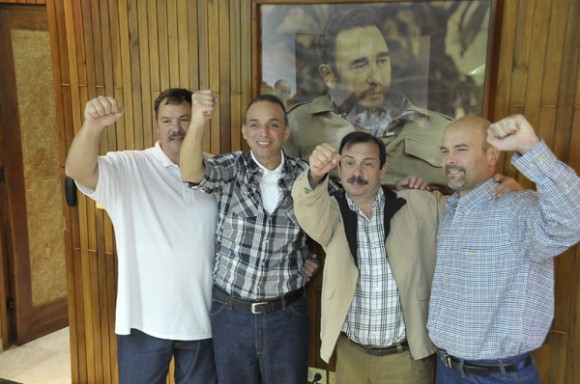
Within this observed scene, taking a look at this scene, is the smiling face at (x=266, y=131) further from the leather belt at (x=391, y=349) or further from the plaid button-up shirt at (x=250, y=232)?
the leather belt at (x=391, y=349)

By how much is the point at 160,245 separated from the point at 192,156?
0.57m

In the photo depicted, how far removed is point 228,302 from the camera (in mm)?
2758

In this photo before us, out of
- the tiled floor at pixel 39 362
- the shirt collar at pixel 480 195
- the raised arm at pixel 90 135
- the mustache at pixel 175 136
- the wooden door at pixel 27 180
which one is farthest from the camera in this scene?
the wooden door at pixel 27 180

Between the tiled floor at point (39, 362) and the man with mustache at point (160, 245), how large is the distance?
1.83m

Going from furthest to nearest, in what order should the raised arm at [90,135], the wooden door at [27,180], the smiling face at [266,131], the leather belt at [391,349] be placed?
the wooden door at [27,180], the smiling face at [266,131], the leather belt at [391,349], the raised arm at [90,135]

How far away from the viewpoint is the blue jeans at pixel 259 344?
274 centimetres

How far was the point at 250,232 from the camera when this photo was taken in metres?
2.71

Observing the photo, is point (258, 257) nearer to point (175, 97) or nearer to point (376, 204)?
point (376, 204)

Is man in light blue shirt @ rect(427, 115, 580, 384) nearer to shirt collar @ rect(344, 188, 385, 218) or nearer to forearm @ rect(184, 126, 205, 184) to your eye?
shirt collar @ rect(344, 188, 385, 218)

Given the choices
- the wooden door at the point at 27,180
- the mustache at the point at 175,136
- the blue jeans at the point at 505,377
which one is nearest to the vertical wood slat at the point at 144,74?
the mustache at the point at 175,136

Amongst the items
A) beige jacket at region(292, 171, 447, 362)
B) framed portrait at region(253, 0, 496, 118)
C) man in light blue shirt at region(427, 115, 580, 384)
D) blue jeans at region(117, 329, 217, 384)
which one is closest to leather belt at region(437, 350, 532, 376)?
man in light blue shirt at region(427, 115, 580, 384)

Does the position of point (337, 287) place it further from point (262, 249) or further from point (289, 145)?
point (289, 145)

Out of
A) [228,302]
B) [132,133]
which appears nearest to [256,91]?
[132,133]

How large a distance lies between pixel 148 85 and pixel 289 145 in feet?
3.22
